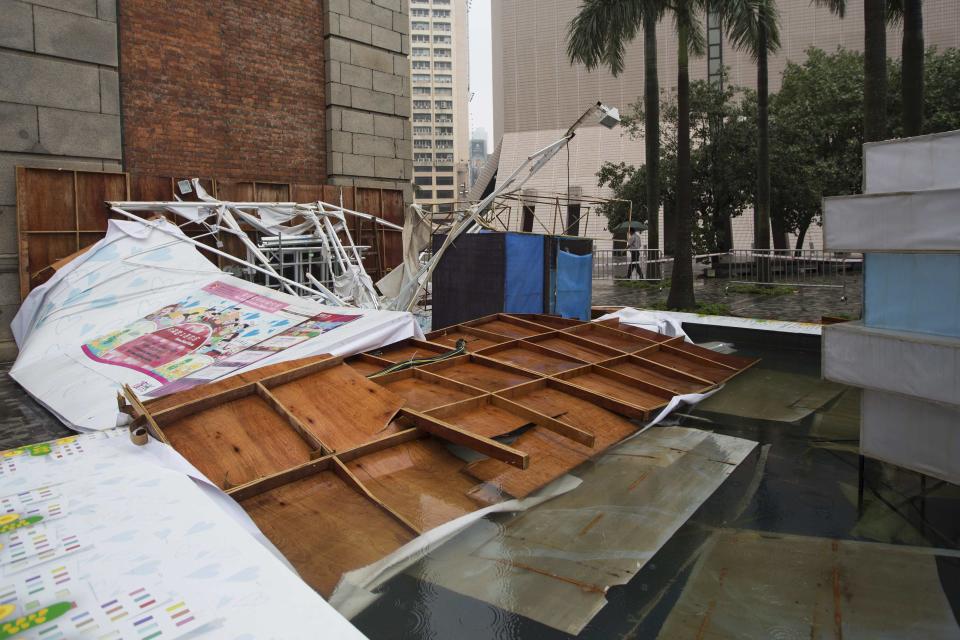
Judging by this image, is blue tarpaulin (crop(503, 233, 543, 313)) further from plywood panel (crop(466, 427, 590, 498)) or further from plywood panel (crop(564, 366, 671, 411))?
plywood panel (crop(466, 427, 590, 498))

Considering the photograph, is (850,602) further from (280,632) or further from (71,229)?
(71,229)

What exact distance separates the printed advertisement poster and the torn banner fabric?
0.01m

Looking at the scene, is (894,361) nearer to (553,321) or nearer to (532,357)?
(532,357)

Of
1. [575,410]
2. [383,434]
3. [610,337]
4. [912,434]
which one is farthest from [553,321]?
[912,434]

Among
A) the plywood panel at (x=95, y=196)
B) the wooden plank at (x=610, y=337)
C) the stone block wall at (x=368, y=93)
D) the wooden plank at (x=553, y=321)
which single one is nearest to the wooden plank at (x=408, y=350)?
the wooden plank at (x=610, y=337)

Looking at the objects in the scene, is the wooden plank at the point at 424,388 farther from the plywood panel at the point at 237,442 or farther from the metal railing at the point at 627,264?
the metal railing at the point at 627,264

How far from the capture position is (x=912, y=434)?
186 inches

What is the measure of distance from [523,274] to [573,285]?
1.37 metres

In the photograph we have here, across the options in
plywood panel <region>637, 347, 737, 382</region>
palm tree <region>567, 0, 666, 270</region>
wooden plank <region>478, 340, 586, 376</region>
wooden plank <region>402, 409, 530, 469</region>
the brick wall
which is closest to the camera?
wooden plank <region>402, 409, 530, 469</region>

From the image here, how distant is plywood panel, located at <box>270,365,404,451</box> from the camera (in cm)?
546

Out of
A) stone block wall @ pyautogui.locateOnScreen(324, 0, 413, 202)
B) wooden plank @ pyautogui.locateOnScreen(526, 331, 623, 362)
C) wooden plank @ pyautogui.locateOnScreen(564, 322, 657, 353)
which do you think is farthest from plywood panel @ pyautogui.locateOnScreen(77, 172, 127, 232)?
wooden plank @ pyautogui.locateOnScreen(564, 322, 657, 353)

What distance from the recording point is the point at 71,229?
1109 cm

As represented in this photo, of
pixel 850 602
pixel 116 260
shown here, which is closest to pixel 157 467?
pixel 850 602

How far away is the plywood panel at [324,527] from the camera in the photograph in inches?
156
